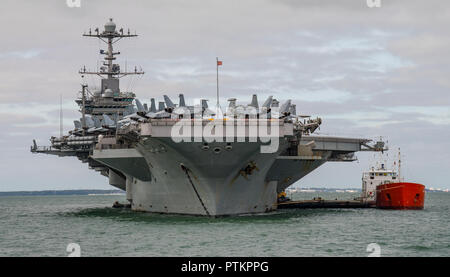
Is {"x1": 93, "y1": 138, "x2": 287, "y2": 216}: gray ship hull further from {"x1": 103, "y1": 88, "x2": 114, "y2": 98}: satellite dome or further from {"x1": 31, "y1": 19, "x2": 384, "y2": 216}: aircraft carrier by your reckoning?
{"x1": 103, "y1": 88, "x2": 114, "y2": 98}: satellite dome

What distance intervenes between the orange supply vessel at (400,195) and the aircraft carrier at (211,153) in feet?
11.4

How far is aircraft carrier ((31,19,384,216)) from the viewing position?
27.0 meters

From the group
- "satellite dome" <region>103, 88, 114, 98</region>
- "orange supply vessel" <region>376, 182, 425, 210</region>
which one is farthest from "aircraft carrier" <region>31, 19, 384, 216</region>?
"satellite dome" <region>103, 88, 114, 98</region>

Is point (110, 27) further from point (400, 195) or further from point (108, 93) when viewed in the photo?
point (400, 195)

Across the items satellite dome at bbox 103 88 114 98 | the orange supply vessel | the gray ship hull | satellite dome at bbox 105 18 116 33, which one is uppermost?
satellite dome at bbox 105 18 116 33

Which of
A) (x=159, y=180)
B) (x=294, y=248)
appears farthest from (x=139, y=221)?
(x=294, y=248)

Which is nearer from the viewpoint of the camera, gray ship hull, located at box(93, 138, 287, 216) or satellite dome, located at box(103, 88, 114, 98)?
gray ship hull, located at box(93, 138, 287, 216)

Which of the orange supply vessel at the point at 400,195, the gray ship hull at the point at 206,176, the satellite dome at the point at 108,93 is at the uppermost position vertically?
the satellite dome at the point at 108,93

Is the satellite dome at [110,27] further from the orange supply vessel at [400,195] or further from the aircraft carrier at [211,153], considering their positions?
the orange supply vessel at [400,195]

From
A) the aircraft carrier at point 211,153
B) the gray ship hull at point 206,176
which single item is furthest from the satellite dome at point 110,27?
the gray ship hull at point 206,176

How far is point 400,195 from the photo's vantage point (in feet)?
132

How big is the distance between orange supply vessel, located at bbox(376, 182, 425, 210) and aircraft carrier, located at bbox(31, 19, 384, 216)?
3466 millimetres

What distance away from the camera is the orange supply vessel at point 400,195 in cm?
4034

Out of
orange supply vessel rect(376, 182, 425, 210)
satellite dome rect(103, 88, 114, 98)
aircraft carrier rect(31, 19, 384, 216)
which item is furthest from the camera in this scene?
satellite dome rect(103, 88, 114, 98)
